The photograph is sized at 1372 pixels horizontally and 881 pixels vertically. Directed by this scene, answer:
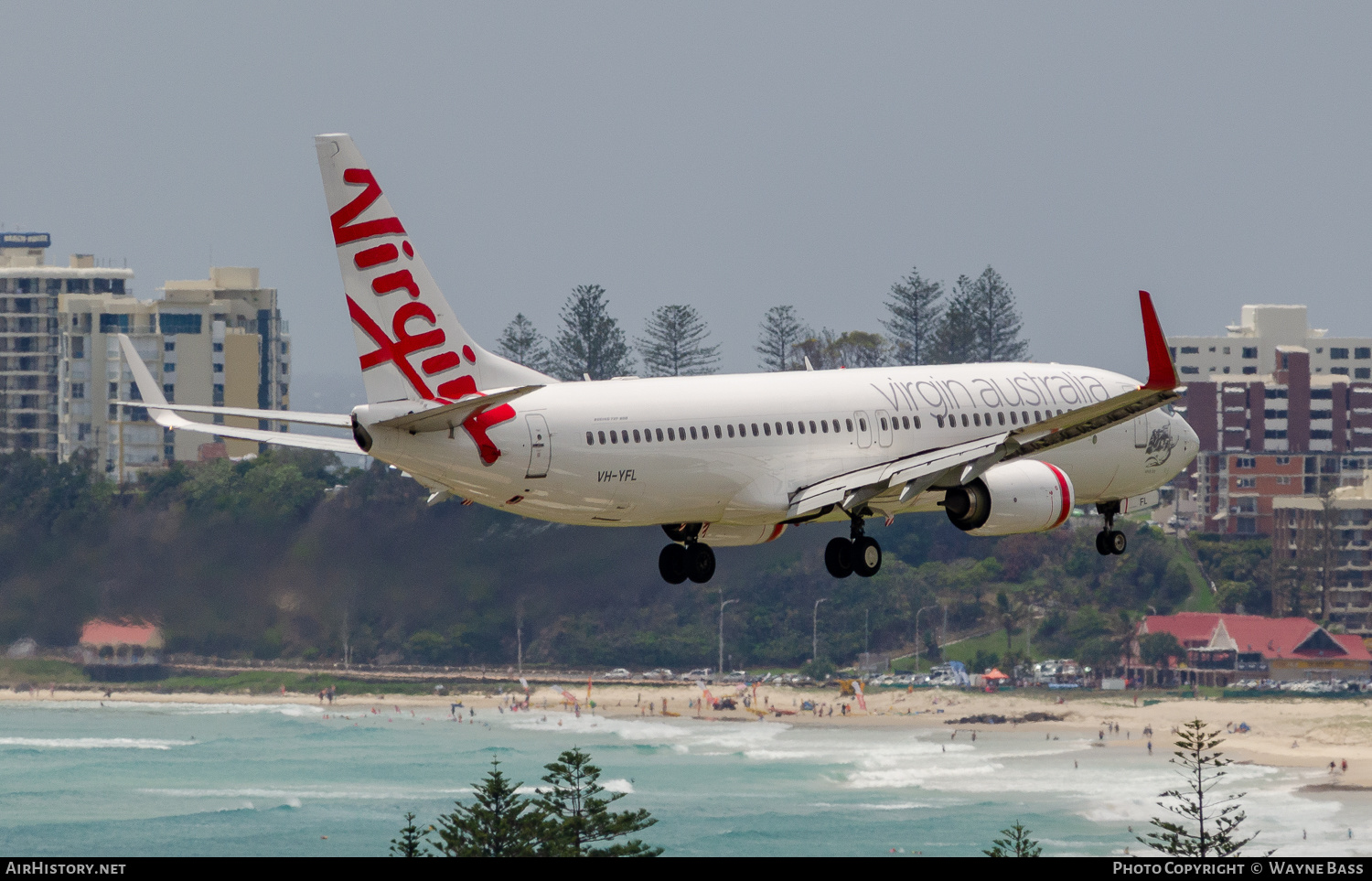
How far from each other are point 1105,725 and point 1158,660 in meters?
9.83

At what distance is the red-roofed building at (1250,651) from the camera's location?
7657 inches

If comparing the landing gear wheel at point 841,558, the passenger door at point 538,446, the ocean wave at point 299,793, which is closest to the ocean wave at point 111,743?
the ocean wave at point 299,793

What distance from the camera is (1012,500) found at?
A: 1994 inches

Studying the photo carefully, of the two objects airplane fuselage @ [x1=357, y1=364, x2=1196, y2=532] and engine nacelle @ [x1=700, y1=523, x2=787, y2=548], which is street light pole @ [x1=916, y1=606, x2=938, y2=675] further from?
engine nacelle @ [x1=700, y1=523, x2=787, y2=548]

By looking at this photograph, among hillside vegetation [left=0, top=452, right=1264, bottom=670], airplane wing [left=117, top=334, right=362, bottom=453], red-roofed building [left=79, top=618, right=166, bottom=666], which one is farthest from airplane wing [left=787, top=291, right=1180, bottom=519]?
red-roofed building [left=79, top=618, right=166, bottom=666]

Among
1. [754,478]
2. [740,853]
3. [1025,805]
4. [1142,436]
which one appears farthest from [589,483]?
[1025,805]

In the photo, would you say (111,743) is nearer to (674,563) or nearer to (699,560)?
(674,563)

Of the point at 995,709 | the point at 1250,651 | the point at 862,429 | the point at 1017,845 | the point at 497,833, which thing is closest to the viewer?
the point at 862,429

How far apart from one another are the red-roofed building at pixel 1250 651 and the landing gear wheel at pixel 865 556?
150m

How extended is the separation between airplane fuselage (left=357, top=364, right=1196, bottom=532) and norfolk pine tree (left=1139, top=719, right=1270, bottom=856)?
48359 millimetres

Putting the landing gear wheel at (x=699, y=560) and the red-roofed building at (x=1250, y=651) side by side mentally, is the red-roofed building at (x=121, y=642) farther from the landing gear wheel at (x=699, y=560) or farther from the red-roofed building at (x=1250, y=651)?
the landing gear wheel at (x=699, y=560)

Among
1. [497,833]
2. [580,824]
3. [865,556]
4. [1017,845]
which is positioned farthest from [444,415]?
[1017,845]

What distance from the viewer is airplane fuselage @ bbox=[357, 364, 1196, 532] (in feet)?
152

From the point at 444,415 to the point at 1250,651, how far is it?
161994 millimetres
